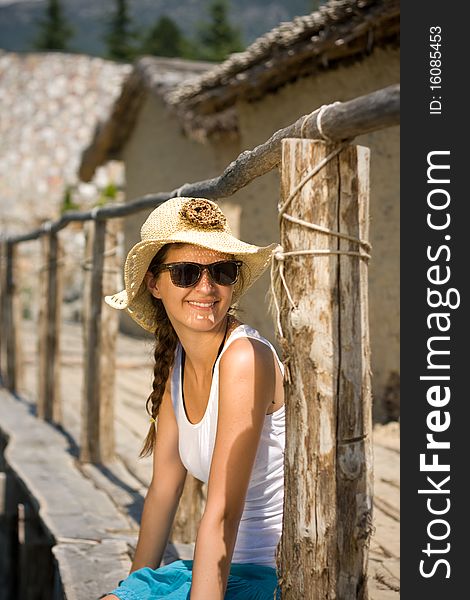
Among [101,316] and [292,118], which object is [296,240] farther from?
[292,118]

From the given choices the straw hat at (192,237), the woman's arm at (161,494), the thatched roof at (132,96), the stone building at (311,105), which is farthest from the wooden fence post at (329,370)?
the thatched roof at (132,96)

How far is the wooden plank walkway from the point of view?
331 centimetres

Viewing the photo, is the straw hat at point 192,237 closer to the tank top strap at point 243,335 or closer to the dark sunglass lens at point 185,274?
the dark sunglass lens at point 185,274

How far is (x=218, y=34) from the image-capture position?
28922 millimetres

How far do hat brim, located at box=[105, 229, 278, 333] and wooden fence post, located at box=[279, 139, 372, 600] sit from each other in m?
0.31

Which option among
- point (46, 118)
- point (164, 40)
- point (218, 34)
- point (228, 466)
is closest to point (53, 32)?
point (164, 40)

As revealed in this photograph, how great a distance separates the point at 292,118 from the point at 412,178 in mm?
4659

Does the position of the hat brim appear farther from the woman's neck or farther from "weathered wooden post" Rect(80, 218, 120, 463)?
"weathered wooden post" Rect(80, 218, 120, 463)

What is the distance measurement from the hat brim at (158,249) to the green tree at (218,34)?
1048 inches

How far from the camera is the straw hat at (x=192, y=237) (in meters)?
2.23

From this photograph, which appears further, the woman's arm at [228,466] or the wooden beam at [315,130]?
the woman's arm at [228,466]

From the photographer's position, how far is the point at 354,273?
1896mm

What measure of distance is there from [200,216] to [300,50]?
3.80 meters

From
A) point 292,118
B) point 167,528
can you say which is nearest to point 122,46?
point 292,118
